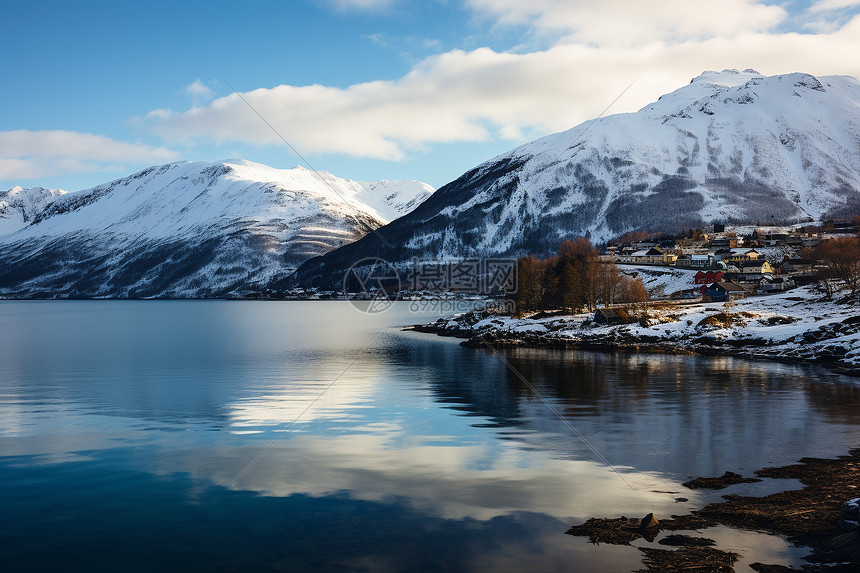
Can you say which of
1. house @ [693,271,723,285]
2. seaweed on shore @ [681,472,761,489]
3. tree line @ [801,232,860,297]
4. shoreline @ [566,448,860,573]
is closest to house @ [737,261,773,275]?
house @ [693,271,723,285]

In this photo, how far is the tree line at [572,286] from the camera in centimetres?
12028

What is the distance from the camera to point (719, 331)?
3433 inches

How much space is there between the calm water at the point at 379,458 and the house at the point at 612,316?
35.3m

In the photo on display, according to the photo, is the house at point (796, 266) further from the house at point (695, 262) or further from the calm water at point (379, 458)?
the calm water at point (379, 458)

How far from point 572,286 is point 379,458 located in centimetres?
9182

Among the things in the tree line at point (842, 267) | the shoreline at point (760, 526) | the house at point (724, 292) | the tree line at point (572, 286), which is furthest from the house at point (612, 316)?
the shoreline at point (760, 526)

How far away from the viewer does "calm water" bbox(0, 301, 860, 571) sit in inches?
805

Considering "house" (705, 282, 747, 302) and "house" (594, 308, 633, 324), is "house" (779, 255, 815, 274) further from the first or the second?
"house" (594, 308, 633, 324)

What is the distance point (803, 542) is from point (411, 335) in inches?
3928

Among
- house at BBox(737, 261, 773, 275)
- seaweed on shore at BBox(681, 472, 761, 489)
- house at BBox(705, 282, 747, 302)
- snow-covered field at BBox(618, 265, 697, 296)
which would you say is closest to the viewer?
seaweed on shore at BBox(681, 472, 761, 489)

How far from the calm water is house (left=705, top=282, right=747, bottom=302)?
210 feet

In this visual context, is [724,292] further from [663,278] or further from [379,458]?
[379,458]

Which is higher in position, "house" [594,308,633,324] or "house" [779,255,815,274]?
"house" [779,255,815,274]

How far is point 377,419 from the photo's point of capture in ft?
138
